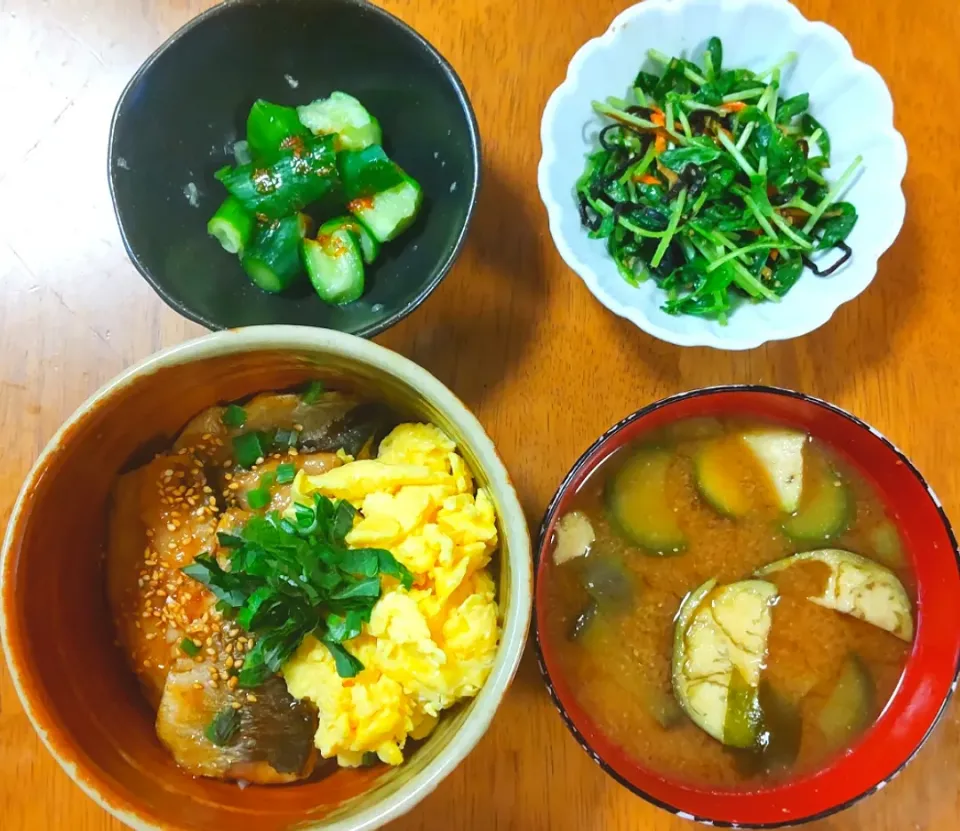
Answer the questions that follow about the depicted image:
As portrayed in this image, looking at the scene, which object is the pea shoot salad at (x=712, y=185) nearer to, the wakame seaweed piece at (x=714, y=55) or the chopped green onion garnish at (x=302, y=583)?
the wakame seaweed piece at (x=714, y=55)

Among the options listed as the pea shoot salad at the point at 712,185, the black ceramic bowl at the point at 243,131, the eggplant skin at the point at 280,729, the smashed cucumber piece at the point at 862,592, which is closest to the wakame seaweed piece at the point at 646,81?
the pea shoot salad at the point at 712,185

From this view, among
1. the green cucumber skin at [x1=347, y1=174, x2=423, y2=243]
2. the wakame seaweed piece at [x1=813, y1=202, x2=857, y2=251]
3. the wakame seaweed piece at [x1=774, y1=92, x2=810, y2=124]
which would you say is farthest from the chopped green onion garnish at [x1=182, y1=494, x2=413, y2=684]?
the wakame seaweed piece at [x1=774, y1=92, x2=810, y2=124]

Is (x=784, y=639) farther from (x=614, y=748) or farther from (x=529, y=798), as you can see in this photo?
(x=529, y=798)

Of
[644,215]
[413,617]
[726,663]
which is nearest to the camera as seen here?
[413,617]

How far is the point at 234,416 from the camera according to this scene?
1.22m

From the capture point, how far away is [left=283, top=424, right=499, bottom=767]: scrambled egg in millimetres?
1100

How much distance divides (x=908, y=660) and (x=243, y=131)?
132cm

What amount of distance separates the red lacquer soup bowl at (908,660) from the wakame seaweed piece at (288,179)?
59 centimetres

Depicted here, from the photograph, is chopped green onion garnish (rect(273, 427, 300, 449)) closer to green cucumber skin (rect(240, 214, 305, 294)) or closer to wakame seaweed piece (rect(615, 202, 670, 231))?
green cucumber skin (rect(240, 214, 305, 294))

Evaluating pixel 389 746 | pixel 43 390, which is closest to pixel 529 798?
pixel 389 746

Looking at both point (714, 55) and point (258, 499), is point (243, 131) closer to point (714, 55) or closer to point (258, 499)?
point (258, 499)

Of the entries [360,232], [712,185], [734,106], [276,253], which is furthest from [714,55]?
[276,253]

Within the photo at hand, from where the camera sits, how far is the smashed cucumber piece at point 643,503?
1336 millimetres

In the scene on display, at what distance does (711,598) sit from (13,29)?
1.45 meters
